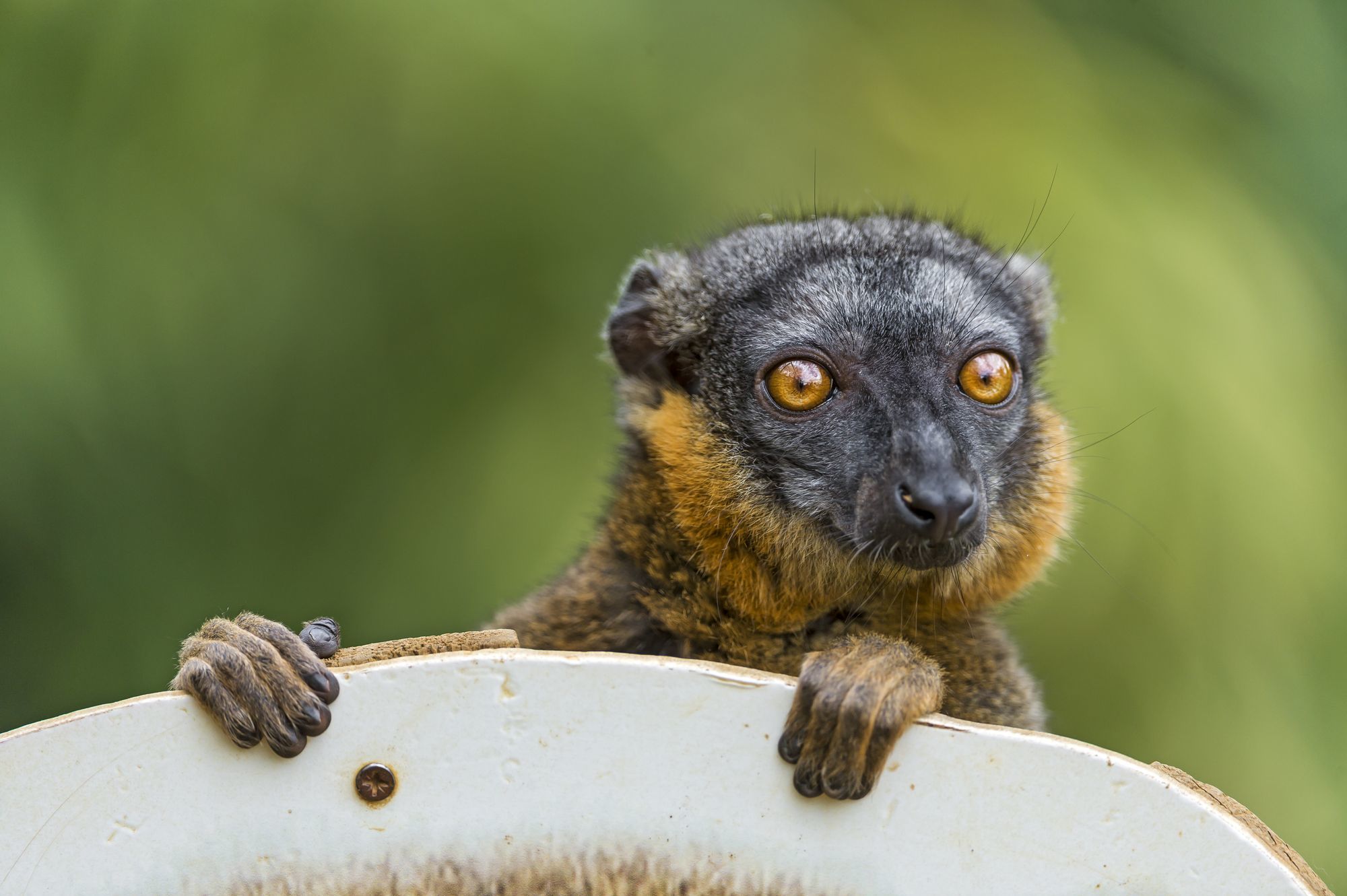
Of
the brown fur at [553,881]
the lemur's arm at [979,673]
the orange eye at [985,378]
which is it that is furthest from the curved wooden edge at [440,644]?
the orange eye at [985,378]

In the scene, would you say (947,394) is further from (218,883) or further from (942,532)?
(218,883)

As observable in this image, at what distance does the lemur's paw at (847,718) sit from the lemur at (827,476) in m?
0.19

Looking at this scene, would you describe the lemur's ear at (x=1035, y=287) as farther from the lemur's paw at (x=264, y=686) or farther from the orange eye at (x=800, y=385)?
the lemur's paw at (x=264, y=686)

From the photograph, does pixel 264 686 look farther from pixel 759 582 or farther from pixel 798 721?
pixel 759 582

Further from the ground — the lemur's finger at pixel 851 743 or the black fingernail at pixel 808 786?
the lemur's finger at pixel 851 743

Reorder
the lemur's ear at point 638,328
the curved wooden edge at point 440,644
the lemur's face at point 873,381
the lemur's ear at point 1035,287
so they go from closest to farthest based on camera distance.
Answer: the curved wooden edge at point 440,644 < the lemur's face at point 873,381 < the lemur's ear at point 638,328 < the lemur's ear at point 1035,287

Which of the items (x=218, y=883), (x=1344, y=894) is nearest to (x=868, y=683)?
(x=218, y=883)

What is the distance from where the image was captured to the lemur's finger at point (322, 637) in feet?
8.32

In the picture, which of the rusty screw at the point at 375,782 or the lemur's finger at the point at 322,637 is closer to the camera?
the rusty screw at the point at 375,782

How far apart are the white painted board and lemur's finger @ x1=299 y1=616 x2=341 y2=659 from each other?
1.40ft

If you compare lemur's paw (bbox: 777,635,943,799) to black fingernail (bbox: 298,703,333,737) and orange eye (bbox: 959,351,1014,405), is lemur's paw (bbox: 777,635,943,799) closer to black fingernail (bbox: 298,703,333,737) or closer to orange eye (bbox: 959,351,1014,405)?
black fingernail (bbox: 298,703,333,737)

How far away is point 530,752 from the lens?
2090mm

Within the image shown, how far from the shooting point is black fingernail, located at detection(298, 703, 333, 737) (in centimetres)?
209

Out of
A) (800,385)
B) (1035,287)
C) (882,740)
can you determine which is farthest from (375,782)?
(1035,287)
